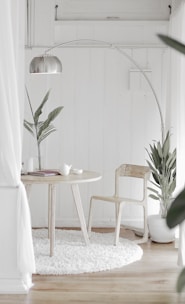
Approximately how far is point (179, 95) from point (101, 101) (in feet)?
4.70

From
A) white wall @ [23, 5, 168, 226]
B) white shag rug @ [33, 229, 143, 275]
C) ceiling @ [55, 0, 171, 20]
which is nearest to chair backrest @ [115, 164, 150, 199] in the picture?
white wall @ [23, 5, 168, 226]

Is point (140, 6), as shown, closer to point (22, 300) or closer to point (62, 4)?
point (62, 4)

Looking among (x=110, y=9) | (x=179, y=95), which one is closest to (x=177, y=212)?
(x=179, y=95)

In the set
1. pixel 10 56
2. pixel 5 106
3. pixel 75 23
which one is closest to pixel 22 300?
pixel 5 106

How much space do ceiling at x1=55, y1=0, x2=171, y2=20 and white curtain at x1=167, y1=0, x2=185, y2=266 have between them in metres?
0.59

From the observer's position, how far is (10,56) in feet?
12.7

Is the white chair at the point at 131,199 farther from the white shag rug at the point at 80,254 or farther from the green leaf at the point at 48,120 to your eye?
the green leaf at the point at 48,120

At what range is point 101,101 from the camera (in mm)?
6629

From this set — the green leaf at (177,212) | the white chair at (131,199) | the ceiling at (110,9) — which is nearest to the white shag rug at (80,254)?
the white chair at (131,199)

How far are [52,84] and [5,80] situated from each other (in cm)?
275

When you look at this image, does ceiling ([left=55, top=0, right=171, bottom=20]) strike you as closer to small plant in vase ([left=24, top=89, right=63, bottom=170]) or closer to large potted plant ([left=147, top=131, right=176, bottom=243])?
small plant in vase ([left=24, top=89, right=63, bottom=170])

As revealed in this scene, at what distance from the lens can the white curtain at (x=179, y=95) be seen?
5113 mm

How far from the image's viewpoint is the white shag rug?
15.5 feet

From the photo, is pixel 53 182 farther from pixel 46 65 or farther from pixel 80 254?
pixel 46 65
